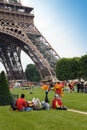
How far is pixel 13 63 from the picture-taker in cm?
7906

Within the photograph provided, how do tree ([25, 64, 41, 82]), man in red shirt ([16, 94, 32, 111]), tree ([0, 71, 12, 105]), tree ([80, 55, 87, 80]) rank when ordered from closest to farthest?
man in red shirt ([16, 94, 32, 111]), tree ([0, 71, 12, 105]), tree ([80, 55, 87, 80]), tree ([25, 64, 41, 82])

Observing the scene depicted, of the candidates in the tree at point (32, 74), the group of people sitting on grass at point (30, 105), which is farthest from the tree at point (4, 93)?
the tree at point (32, 74)

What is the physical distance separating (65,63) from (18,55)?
1055cm

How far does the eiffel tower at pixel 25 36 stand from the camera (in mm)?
68562

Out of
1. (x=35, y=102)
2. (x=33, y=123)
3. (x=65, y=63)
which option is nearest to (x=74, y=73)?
(x=65, y=63)

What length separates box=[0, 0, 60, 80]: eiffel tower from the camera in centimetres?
6856

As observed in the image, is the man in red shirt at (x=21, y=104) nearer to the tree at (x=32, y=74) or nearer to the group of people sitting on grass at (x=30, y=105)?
the group of people sitting on grass at (x=30, y=105)

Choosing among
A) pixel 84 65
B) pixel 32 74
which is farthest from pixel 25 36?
pixel 32 74

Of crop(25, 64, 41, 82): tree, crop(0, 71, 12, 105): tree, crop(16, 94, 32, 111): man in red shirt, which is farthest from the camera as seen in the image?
crop(25, 64, 41, 82): tree

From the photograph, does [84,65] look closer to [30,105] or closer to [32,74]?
[30,105]

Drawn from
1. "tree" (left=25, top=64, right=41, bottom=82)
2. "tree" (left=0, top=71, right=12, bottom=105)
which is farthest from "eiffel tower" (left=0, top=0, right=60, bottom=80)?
"tree" (left=25, top=64, right=41, bottom=82)

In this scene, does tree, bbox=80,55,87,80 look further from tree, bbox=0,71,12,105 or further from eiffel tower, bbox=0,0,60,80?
tree, bbox=0,71,12,105

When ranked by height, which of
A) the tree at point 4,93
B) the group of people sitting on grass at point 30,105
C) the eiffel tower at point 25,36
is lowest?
the group of people sitting on grass at point 30,105

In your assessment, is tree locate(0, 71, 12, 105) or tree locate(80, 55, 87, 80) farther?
tree locate(80, 55, 87, 80)
